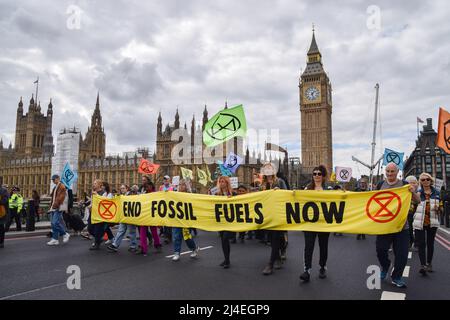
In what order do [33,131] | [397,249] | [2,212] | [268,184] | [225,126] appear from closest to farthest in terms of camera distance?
[397,249] < [268,184] < [2,212] < [225,126] < [33,131]

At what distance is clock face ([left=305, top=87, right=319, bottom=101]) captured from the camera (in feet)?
351

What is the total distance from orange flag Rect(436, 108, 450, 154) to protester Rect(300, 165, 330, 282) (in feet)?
17.3

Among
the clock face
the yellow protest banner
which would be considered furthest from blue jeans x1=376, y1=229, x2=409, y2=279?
the clock face

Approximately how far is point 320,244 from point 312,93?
10741cm

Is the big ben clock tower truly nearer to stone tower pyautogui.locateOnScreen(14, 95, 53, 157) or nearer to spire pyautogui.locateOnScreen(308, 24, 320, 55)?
spire pyautogui.locateOnScreen(308, 24, 320, 55)

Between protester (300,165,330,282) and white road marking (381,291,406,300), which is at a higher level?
protester (300,165,330,282)

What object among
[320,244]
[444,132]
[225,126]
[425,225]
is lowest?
[320,244]

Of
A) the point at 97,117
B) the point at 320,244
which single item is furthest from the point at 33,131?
the point at 320,244

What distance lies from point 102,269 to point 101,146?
12213 centimetres

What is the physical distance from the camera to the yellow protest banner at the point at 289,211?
5.96m

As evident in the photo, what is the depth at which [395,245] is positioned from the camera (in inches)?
228

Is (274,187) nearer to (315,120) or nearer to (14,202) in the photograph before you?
(14,202)

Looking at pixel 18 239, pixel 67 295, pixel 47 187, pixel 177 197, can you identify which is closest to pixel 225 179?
pixel 177 197
